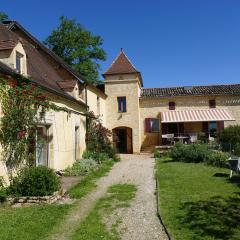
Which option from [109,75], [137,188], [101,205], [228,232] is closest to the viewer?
[228,232]

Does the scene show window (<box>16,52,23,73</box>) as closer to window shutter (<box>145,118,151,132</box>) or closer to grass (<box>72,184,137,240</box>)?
grass (<box>72,184,137,240</box>)

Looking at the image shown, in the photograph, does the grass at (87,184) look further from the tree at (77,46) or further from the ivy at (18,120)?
the tree at (77,46)

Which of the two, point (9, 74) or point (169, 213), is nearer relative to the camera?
point (169, 213)

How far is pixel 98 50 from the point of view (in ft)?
156

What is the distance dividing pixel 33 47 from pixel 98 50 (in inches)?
847

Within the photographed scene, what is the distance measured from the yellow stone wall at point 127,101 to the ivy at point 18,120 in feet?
70.1

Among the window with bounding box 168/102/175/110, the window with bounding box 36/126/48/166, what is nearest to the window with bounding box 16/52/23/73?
the window with bounding box 36/126/48/166

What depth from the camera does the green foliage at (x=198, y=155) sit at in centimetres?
2212

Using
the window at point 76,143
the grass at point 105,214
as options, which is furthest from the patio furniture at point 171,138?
the grass at point 105,214

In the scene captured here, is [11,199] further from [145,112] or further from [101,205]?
A: [145,112]

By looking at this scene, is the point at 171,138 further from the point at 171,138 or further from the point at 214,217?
the point at 214,217

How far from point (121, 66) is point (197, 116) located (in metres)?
9.65

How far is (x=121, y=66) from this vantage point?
124ft

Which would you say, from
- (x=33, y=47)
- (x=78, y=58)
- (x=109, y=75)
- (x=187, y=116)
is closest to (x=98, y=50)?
(x=78, y=58)
